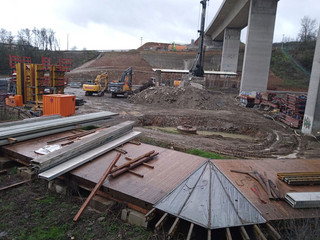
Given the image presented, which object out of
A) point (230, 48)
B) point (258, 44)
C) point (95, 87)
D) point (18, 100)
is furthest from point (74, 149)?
point (230, 48)

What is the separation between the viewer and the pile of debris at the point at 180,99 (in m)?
24.8

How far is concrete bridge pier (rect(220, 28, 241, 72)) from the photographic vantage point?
4969 cm

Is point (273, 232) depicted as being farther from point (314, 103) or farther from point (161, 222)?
point (314, 103)

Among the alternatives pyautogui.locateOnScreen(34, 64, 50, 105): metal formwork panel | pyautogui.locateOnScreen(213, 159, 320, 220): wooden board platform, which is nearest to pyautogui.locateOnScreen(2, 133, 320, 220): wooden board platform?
pyautogui.locateOnScreen(213, 159, 320, 220): wooden board platform

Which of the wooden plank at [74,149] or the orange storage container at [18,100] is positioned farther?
the orange storage container at [18,100]

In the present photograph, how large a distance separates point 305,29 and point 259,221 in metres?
88.3

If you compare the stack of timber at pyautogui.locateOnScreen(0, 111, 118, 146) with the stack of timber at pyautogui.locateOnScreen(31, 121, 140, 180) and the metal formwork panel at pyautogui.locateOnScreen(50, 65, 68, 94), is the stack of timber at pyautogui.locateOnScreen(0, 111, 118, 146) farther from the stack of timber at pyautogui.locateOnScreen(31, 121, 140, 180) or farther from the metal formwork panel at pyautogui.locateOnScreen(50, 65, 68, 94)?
the metal formwork panel at pyautogui.locateOnScreen(50, 65, 68, 94)

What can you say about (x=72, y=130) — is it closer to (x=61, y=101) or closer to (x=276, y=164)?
(x=61, y=101)

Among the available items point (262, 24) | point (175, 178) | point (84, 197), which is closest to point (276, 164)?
point (175, 178)

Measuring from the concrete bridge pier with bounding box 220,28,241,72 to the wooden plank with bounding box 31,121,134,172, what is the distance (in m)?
46.8

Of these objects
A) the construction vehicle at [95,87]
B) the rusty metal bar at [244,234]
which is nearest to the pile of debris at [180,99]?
the construction vehicle at [95,87]

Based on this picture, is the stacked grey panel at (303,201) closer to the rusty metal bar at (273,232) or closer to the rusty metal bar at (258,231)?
the rusty metal bar at (273,232)

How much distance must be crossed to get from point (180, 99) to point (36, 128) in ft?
62.2

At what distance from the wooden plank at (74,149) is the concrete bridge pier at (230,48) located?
46780 mm
